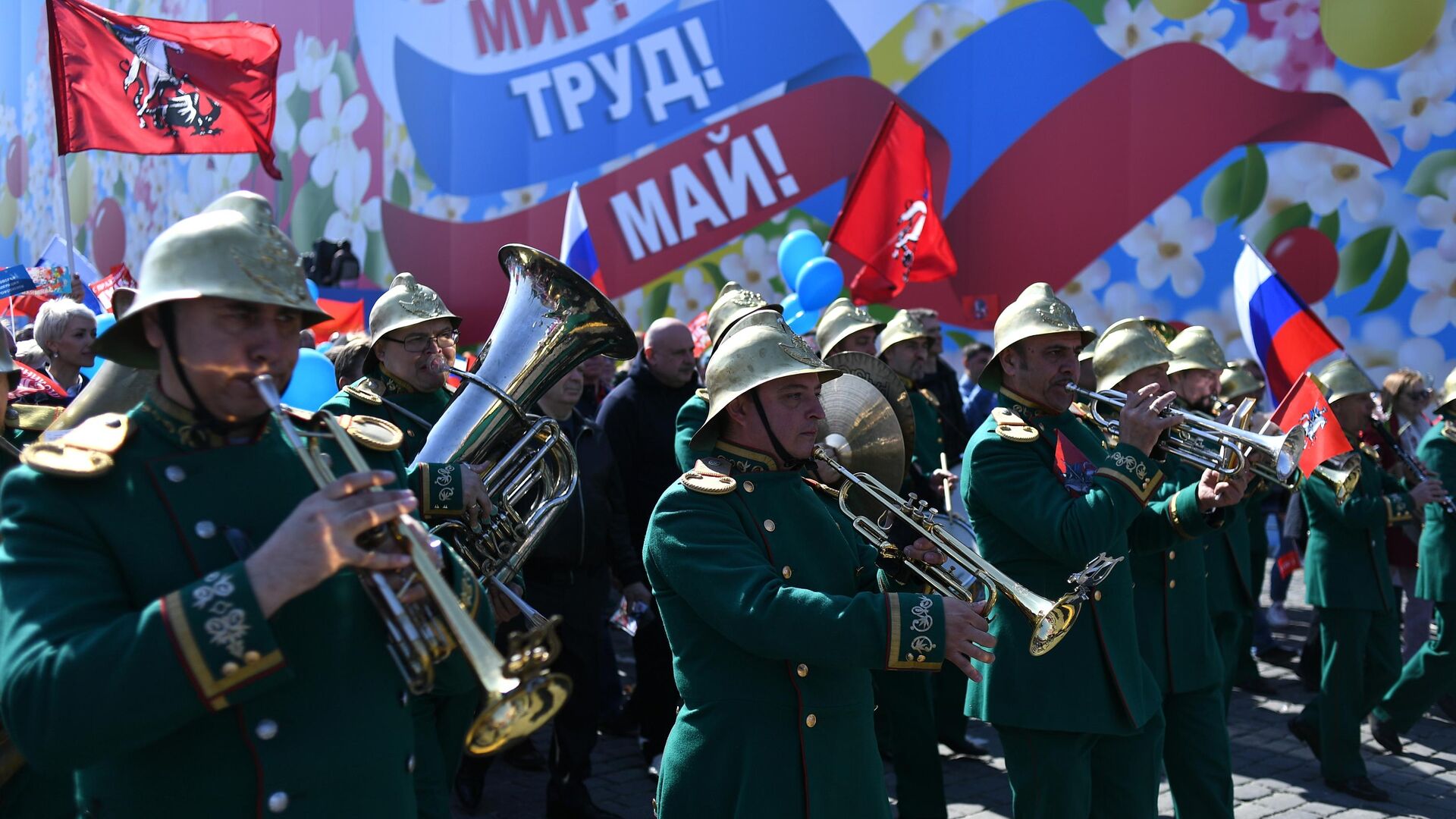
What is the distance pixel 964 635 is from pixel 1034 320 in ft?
5.85

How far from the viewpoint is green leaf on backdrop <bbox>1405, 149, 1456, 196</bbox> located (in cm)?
1141

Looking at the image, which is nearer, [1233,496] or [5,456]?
[5,456]

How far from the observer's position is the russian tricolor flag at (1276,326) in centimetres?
712

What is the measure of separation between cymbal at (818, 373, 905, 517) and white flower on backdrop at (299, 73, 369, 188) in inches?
703

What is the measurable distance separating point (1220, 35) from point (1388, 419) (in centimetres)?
549

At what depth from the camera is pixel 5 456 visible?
11.0 ft

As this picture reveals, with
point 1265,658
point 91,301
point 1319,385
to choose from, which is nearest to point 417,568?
point 1319,385

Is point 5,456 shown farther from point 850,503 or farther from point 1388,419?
point 1388,419

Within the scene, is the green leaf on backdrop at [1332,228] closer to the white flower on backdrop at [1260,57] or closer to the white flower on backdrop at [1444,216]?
the white flower on backdrop at [1444,216]

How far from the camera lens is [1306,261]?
12.0m

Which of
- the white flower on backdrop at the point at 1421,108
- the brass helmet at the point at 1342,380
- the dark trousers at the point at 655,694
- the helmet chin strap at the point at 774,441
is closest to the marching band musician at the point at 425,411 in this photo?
the helmet chin strap at the point at 774,441

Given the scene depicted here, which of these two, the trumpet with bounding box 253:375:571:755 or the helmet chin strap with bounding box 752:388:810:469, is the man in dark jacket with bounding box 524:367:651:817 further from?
the trumpet with bounding box 253:375:571:755

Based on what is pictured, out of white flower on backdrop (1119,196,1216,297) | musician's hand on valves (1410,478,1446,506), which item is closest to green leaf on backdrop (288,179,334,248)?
white flower on backdrop (1119,196,1216,297)

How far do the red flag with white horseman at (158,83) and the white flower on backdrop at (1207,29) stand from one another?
8423mm
